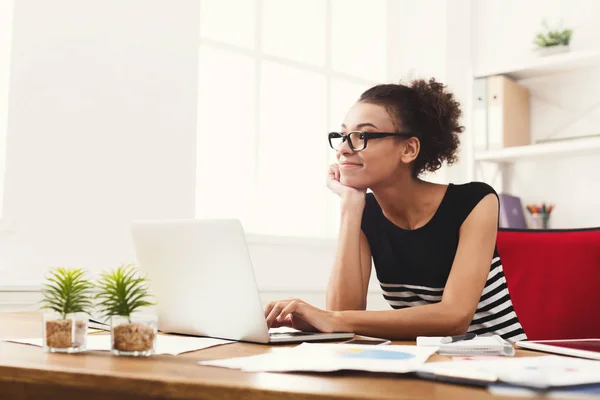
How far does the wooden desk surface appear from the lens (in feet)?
2.03

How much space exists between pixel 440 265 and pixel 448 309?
31cm

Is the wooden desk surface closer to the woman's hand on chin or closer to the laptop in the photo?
the laptop

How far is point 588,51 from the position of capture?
301cm

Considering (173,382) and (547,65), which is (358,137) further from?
(547,65)

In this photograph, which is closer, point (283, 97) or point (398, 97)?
point (398, 97)

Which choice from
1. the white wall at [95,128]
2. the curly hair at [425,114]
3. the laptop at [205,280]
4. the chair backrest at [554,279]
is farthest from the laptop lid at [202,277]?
the white wall at [95,128]

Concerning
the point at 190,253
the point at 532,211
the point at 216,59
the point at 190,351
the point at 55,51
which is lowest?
the point at 190,351

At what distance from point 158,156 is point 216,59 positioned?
0.67m

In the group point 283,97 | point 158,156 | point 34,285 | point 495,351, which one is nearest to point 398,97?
point 495,351

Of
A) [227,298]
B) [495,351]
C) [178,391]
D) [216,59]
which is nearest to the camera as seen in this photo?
A: [178,391]

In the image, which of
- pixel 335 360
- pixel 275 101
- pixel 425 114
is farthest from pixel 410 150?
pixel 275 101

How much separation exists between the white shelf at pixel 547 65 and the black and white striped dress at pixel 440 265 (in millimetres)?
1702

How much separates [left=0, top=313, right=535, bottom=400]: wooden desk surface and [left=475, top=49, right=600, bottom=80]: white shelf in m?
2.56

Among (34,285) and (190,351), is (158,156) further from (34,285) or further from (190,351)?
(190,351)
